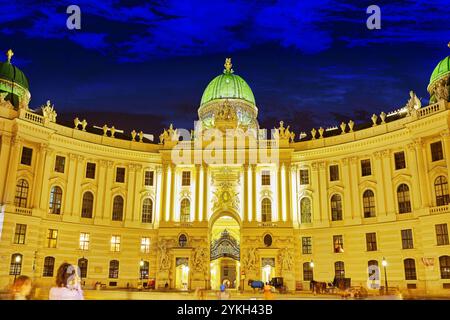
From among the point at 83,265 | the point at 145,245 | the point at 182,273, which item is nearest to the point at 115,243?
the point at 145,245

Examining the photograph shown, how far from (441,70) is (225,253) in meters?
37.0

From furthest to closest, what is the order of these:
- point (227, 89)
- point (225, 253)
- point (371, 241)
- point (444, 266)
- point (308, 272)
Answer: point (227, 89), point (225, 253), point (308, 272), point (371, 241), point (444, 266)

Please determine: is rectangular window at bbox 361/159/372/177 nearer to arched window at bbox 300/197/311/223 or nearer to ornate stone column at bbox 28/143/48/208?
arched window at bbox 300/197/311/223

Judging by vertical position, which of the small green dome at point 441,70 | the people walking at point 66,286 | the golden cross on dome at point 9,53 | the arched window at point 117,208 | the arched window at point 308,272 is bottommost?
the people walking at point 66,286

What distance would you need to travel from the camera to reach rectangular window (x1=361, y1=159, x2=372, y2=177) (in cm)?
4947

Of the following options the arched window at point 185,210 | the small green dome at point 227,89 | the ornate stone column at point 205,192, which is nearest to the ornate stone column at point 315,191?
the ornate stone column at point 205,192

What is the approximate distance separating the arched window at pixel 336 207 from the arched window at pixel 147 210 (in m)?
23.6

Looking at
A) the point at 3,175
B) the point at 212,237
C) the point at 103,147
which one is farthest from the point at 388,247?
the point at 3,175

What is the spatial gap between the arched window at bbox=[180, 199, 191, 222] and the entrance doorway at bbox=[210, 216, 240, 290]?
515cm

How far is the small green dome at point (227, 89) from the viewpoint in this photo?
217ft

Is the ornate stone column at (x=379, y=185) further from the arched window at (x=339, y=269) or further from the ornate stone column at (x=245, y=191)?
the ornate stone column at (x=245, y=191)

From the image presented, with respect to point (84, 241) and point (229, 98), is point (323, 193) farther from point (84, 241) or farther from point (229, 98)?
point (84, 241)

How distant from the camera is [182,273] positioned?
5059cm
